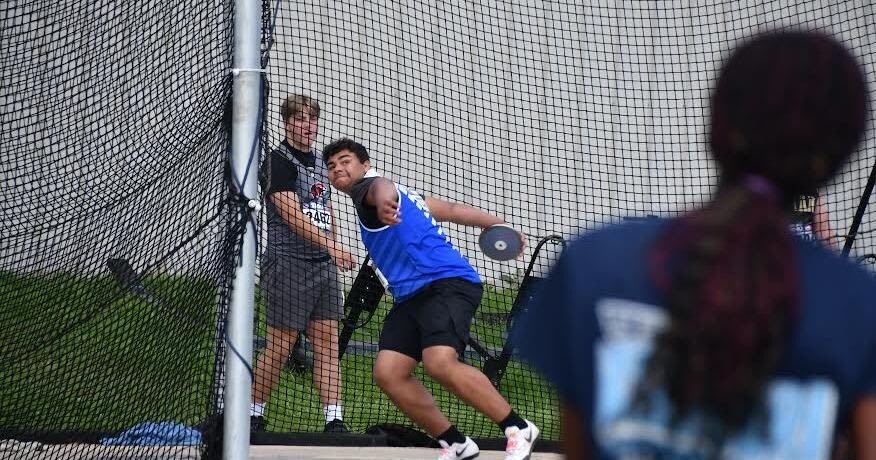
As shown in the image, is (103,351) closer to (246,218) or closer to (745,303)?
(246,218)

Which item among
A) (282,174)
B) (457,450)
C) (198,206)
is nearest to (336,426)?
(457,450)

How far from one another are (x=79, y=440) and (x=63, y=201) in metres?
1.36

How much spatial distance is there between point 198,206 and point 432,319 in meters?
1.23

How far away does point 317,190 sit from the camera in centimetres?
628

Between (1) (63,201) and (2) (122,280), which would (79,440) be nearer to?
(2) (122,280)

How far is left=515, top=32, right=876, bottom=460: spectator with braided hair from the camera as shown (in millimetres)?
1424

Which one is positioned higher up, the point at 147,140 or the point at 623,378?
the point at 147,140

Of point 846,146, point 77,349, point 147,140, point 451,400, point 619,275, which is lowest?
point 451,400

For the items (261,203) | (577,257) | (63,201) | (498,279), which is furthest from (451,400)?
(577,257)

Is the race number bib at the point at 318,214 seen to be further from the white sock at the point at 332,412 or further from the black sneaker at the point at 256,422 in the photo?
the black sneaker at the point at 256,422

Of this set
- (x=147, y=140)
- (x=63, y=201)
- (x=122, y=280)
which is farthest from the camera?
(x=63, y=201)

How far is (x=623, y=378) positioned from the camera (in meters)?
1.52

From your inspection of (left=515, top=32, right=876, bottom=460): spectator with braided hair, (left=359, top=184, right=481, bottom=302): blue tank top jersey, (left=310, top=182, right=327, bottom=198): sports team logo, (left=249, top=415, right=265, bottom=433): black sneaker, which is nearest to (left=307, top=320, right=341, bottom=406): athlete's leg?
(left=249, top=415, right=265, bottom=433): black sneaker

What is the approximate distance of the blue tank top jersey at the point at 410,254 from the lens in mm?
5586
